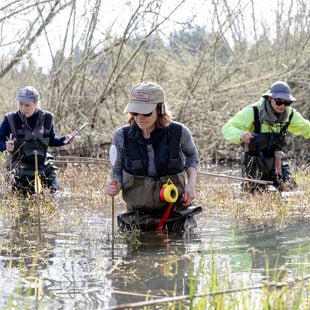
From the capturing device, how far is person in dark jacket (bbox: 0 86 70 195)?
937 cm

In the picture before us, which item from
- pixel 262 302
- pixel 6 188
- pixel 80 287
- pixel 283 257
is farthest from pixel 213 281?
pixel 6 188

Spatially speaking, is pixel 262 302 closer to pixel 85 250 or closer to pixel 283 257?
pixel 283 257

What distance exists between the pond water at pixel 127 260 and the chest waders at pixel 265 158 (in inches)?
65.4

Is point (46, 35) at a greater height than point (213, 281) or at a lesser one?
greater

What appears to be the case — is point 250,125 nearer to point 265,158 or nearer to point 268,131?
point 268,131

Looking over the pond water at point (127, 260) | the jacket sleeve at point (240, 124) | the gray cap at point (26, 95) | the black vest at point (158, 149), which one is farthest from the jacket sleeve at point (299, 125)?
the gray cap at point (26, 95)

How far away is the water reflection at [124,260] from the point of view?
15.8 ft

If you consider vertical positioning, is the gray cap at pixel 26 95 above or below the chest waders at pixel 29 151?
above

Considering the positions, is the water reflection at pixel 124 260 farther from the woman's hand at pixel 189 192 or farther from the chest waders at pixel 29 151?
the chest waders at pixel 29 151

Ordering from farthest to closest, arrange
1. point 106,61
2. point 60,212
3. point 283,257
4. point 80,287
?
point 106,61
point 60,212
point 283,257
point 80,287

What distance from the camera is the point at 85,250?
20.5 feet

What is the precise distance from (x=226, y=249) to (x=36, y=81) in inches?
361

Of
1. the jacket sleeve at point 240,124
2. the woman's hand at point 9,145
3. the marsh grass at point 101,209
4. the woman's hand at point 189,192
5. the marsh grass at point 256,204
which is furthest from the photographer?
the jacket sleeve at point 240,124

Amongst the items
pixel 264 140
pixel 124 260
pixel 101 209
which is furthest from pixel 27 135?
pixel 124 260
